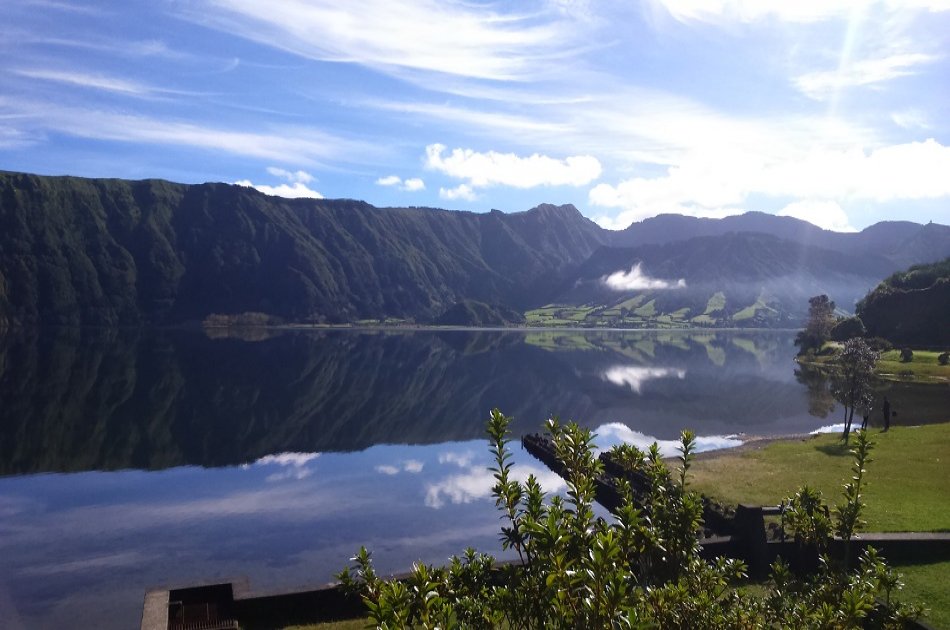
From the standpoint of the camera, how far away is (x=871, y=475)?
46.0 m

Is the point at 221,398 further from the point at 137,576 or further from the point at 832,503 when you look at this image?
the point at 832,503

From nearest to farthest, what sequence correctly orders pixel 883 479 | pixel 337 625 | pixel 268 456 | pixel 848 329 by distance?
pixel 337 625
pixel 883 479
pixel 268 456
pixel 848 329

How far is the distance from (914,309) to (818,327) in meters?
24.3

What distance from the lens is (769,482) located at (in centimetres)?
4822

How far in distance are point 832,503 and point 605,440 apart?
42714 millimetres

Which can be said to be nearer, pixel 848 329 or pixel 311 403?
pixel 311 403

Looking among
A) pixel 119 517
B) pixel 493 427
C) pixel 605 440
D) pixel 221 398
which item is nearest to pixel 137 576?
pixel 119 517

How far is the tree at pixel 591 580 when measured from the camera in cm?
845

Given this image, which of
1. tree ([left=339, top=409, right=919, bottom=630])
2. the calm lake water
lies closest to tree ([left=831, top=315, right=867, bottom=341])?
the calm lake water

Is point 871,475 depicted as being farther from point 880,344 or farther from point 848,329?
point 848,329

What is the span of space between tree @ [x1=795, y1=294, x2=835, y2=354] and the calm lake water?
30744 mm

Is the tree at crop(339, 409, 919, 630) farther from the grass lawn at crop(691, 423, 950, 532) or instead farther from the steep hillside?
the steep hillside

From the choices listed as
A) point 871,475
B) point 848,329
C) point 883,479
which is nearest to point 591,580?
point 883,479

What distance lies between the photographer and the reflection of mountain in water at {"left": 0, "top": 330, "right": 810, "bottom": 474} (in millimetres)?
76062
